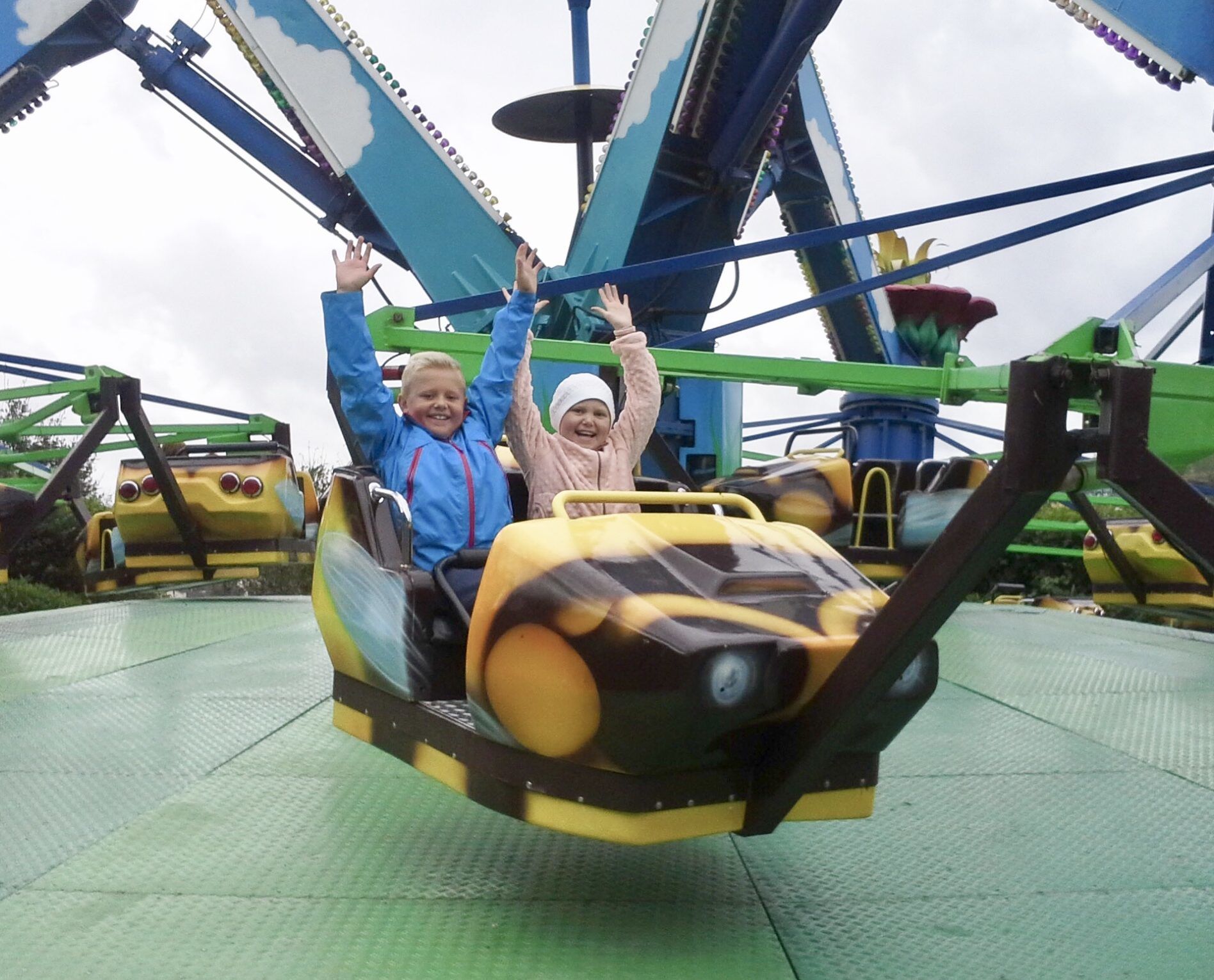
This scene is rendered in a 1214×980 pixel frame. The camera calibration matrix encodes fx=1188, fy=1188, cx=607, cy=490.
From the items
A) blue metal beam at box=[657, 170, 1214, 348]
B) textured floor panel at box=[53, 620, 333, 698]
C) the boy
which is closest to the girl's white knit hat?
the boy

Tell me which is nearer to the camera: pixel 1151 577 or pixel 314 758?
pixel 314 758

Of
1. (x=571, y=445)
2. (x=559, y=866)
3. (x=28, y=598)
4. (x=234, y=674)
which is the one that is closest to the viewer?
(x=559, y=866)

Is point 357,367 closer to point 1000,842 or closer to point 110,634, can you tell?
point 1000,842

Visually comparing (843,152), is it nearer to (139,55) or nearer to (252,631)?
(139,55)

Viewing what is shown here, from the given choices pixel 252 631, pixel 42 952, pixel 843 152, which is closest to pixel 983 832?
pixel 42 952

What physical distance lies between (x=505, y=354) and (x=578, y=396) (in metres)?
0.18

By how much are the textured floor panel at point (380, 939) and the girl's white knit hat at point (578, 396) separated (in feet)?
3.35

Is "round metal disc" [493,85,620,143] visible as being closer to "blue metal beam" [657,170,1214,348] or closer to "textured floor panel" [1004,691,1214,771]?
"blue metal beam" [657,170,1214,348]

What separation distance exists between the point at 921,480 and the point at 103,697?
3885mm

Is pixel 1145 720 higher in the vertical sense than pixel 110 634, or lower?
higher

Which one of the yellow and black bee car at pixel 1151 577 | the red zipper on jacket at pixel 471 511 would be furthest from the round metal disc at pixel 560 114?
the red zipper on jacket at pixel 471 511

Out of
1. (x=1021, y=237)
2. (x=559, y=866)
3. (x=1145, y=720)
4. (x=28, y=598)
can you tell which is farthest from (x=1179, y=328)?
(x=28, y=598)

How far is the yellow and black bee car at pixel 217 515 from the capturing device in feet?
21.3

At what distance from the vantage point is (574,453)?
7.99 feet
